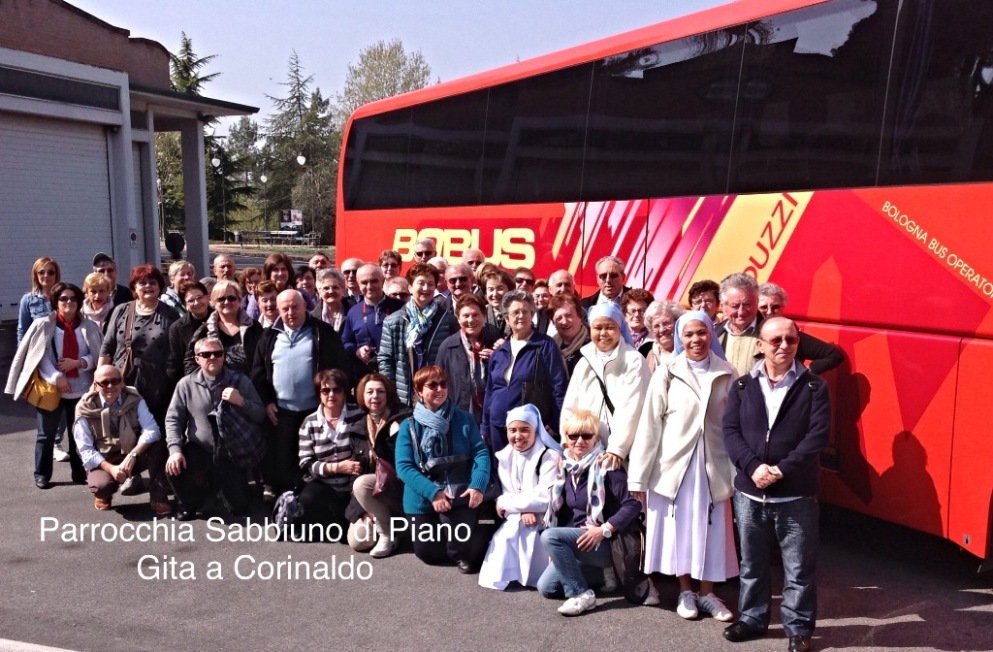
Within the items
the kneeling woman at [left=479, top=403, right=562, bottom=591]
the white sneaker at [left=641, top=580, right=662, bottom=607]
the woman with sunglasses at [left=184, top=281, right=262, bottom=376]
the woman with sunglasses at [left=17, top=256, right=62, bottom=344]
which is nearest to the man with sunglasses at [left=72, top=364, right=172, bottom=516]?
the woman with sunglasses at [left=184, top=281, right=262, bottom=376]

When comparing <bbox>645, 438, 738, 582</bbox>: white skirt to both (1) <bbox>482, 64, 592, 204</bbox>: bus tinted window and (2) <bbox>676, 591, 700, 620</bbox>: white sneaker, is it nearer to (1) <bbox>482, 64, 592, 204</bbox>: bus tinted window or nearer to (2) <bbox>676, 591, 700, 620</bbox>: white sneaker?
(2) <bbox>676, 591, 700, 620</bbox>: white sneaker

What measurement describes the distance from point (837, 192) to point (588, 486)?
2.44m

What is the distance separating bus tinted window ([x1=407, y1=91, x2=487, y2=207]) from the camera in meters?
9.26

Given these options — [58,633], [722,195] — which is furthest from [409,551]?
[722,195]

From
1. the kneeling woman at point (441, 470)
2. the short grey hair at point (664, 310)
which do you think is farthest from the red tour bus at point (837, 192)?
the kneeling woman at point (441, 470)

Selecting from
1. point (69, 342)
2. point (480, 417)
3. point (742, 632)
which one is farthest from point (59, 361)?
→ point (742, 632)

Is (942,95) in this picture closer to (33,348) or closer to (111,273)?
(33,348)

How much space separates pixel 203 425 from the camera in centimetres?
677

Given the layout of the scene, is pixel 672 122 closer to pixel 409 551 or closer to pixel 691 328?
pixel 691 328

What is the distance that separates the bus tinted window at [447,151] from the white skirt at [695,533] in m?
4.93

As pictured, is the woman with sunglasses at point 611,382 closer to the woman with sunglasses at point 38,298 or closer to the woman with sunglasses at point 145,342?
the woman with sunglasses at point 145,342

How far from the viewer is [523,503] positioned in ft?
17.8

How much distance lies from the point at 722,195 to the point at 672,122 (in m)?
0.79

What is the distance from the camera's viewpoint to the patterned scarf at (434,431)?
19.1 ft
